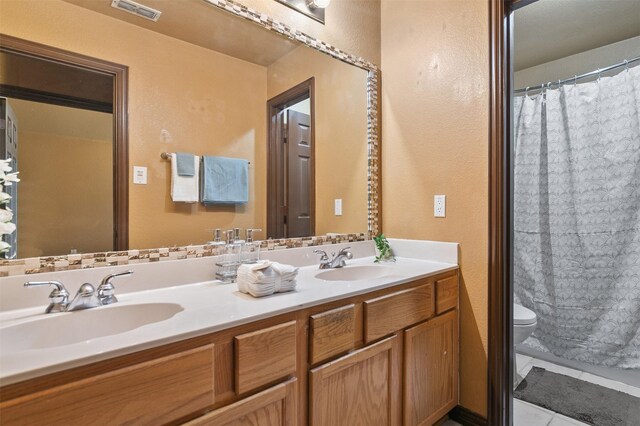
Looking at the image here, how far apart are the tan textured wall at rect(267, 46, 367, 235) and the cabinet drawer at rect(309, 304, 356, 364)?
741 millimetres

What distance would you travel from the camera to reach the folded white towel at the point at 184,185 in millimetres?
1360

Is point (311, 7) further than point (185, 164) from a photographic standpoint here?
Yes

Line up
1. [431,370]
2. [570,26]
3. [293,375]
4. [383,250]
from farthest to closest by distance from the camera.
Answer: [570,26], [383,250], [431,370], [293,375]

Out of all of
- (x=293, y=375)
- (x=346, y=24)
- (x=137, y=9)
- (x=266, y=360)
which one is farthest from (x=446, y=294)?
(x=137, y=9)

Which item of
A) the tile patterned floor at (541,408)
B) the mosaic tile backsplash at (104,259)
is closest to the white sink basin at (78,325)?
the mosaic tile backsplash at (104,259)

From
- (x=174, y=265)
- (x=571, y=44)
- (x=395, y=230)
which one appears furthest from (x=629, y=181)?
(x=174, y=265)

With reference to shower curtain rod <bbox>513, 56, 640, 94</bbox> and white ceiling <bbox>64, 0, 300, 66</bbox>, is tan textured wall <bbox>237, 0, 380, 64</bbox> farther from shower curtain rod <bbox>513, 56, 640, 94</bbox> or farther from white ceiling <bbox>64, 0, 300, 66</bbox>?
shower curtain rod <bbox>513, 56, 640, 94</bbox>

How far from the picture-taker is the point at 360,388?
48.8 inches

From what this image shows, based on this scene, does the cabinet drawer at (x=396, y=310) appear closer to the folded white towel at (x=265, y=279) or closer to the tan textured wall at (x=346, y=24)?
the folded white towel at (x=265, y=279)

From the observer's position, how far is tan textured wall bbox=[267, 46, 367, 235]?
1.87 meters

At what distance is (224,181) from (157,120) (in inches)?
14.2

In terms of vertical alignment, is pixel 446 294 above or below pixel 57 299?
below

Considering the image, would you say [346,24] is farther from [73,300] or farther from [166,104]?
[73,300]

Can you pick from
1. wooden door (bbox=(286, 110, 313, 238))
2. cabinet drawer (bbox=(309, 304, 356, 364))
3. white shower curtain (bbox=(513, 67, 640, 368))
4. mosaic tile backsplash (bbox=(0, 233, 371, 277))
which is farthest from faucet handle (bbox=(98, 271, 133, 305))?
white shower curtain (bbox=(513, 67, 640, 368))
